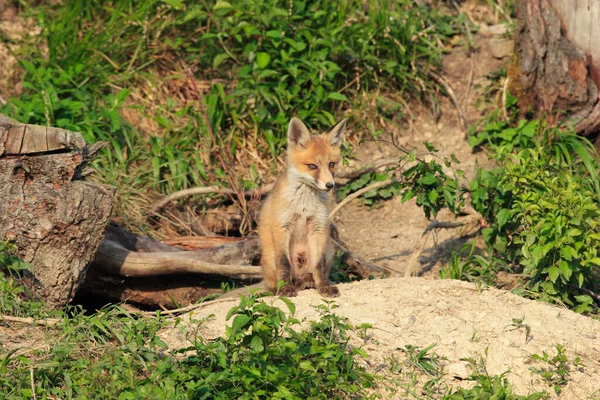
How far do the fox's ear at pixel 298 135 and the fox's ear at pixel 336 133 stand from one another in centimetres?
19

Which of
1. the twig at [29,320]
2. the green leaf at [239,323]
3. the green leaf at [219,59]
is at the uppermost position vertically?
the green leaf at [219,59]

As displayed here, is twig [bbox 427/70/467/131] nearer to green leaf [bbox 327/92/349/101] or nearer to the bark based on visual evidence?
green leaf [bbox 327/92/349/101]

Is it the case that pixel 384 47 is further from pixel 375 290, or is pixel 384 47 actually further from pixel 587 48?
pixel 375 290

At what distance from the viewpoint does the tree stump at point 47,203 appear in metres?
4.85

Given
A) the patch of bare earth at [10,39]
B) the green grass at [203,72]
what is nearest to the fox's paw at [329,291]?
the green grass at [203,72]

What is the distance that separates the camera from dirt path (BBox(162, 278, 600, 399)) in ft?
14.3

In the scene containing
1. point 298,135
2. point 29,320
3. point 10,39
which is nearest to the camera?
point 29,320

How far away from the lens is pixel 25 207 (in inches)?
191

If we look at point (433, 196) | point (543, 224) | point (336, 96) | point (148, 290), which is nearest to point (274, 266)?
point (148, 290)

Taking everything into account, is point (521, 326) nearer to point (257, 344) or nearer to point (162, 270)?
point (257, 344)

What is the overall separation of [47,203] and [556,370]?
3373 millimetres

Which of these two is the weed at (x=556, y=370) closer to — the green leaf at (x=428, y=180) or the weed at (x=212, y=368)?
the weed at (x=212, y=368)

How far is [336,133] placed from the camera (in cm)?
579

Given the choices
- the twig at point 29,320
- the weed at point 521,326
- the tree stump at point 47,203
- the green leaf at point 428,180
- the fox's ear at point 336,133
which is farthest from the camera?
the green leaf at point 428,180
